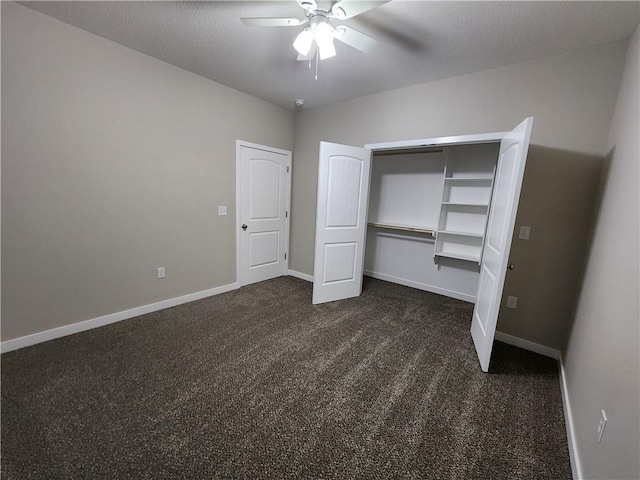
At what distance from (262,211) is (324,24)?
8.12ft

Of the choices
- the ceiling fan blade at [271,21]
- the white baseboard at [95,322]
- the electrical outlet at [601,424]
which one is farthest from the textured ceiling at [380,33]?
the white baseboard at [95,322]

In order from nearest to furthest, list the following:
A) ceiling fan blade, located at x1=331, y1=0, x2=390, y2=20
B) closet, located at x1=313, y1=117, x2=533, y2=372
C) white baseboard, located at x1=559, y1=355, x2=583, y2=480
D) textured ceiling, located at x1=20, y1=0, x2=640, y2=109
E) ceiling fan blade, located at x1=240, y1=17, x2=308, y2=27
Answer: white baseboard, located at x1=559, y1=355, x2=583, y2=480 < ceiling fan blade, located at x1=331, y1=0, x2=390, y2=20 < ceiling fan blade, located at x1=240, y1=17, x2=308, y2=27 < textured ceiling, located at x1=20, y1=0, x2=640, y2=109 < closet, located at x1=313, y1=117, x2=533, y2=372

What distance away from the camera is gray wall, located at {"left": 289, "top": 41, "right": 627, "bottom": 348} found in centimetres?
206

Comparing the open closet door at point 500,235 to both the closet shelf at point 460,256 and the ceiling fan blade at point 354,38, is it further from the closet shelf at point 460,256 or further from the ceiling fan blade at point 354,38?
the ceiling fan blade at point 354,38

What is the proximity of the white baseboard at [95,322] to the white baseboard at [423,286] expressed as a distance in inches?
98.6

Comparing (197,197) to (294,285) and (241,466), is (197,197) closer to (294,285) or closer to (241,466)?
(294,285)

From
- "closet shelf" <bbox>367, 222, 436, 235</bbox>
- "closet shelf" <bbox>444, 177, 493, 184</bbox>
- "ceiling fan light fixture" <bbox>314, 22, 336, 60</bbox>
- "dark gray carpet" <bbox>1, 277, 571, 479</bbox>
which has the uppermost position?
"ceiling fan light fixture" <bbox>314, 22, 336, 60</bbox>

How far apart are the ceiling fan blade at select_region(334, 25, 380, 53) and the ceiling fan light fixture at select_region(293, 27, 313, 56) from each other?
0.62 feet

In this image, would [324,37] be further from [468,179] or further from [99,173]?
[468,179]

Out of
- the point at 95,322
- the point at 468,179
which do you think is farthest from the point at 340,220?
the point at 95,322

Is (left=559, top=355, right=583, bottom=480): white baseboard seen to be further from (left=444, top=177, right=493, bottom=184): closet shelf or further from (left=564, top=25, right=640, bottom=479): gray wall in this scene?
(left=444, top=177, right=493, bottom=184): closet shelf

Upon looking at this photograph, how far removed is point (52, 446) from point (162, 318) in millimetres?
1410

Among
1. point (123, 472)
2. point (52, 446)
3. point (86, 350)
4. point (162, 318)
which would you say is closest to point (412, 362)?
point (123, 472)

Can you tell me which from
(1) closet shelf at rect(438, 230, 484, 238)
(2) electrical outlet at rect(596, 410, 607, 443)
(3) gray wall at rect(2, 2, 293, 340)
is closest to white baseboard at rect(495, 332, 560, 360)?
(1) closet shelf at rect(438, 230, 484, 238)
